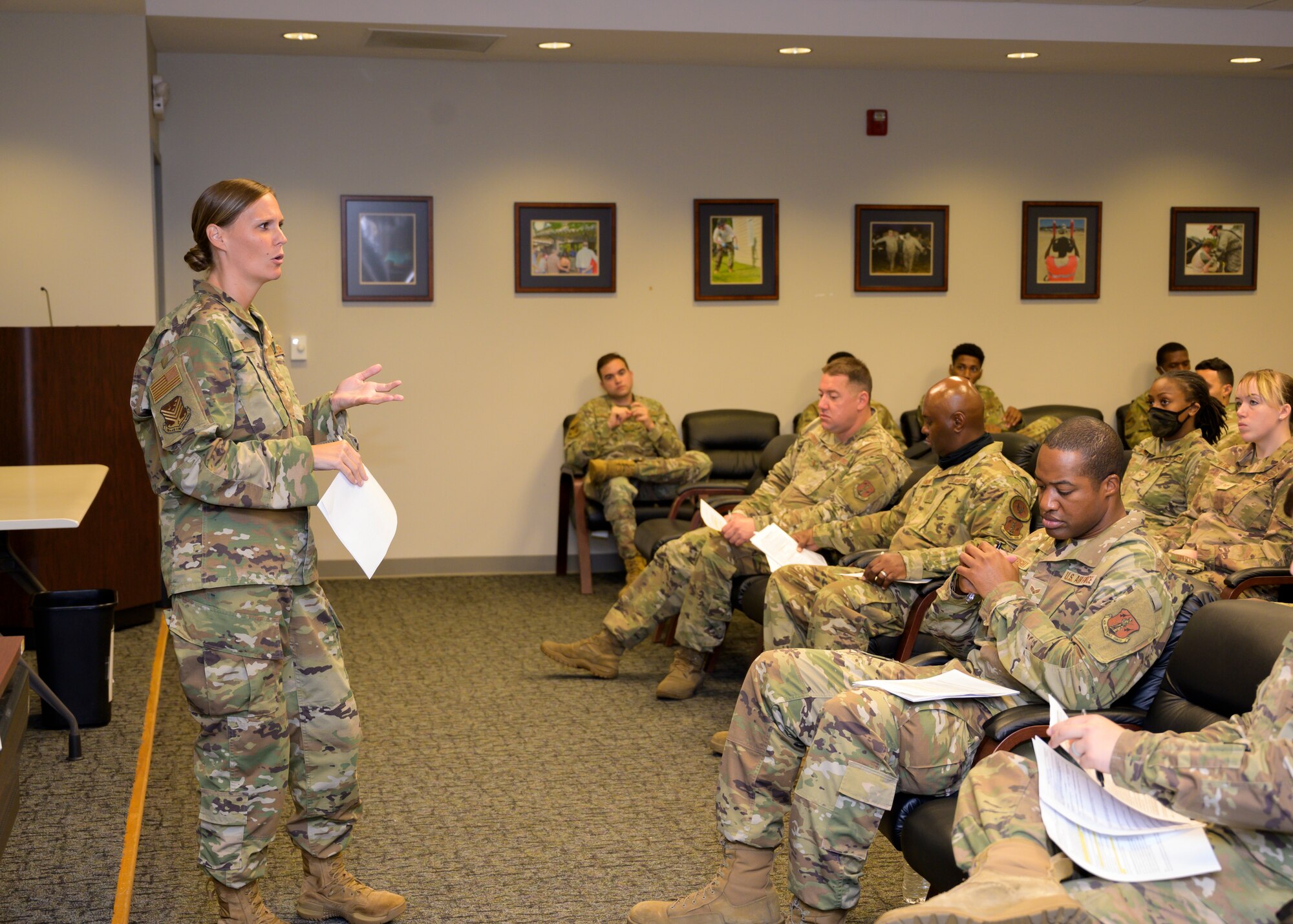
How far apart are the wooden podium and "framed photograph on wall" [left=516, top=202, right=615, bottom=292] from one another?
2.34 m

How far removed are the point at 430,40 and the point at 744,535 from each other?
135 inches

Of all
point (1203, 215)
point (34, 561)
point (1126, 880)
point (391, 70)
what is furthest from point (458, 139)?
point (1126, 880)

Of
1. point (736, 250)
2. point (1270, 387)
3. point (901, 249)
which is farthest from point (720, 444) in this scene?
point (1270, 387)

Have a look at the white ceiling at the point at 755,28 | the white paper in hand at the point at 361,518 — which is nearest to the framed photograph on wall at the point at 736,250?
the white ceiling at the point at 755,28

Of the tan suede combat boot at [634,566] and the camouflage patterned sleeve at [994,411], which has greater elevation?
the camouflage patterned sleeve at [994,411]

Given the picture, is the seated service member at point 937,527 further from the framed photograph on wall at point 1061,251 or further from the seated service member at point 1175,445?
the framed photograph on wall at point 1061,251

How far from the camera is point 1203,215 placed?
7.75m

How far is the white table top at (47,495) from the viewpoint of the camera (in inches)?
129

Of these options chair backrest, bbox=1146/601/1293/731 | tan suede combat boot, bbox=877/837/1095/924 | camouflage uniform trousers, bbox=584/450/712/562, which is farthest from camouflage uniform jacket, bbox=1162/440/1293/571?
camouflage uniform trousers, bbox=584/450/712/562

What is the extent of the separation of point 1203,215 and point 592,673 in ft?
17.9

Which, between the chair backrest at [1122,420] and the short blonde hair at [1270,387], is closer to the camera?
the short blonde hair at [1270,387]

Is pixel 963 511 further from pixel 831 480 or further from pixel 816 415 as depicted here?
pixel 816 415

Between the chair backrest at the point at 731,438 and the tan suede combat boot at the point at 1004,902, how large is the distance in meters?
5.20

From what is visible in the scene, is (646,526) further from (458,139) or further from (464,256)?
(458,139)
